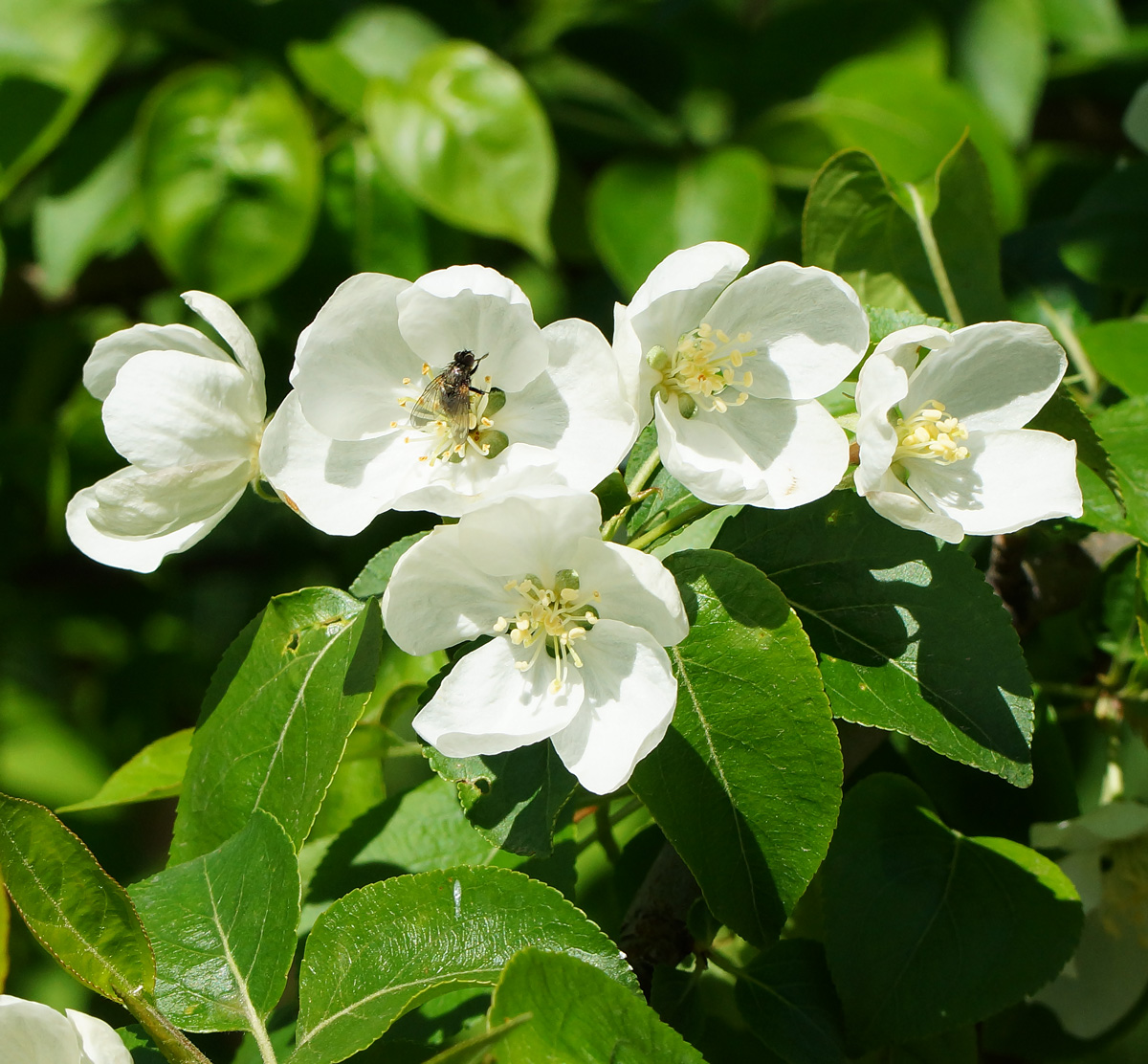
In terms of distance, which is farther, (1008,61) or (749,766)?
(1008,61)

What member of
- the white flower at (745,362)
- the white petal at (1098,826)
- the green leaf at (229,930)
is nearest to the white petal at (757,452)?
the white flower at (745,362)

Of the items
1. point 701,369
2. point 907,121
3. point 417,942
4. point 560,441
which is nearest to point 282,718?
point 417,942

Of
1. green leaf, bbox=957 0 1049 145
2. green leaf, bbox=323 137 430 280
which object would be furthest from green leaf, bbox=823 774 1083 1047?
green leaf, bbox=957 0 1049 145

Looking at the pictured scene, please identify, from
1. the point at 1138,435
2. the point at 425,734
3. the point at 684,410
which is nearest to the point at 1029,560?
the point at 1138,435

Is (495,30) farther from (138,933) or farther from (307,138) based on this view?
(138,933)

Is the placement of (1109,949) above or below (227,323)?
below

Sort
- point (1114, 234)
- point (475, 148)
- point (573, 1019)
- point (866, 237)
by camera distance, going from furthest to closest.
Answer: point (475, 148), point (1114, 234), point (866, 237), point (573, 1019)

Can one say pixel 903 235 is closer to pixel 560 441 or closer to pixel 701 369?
pixel 701 369
